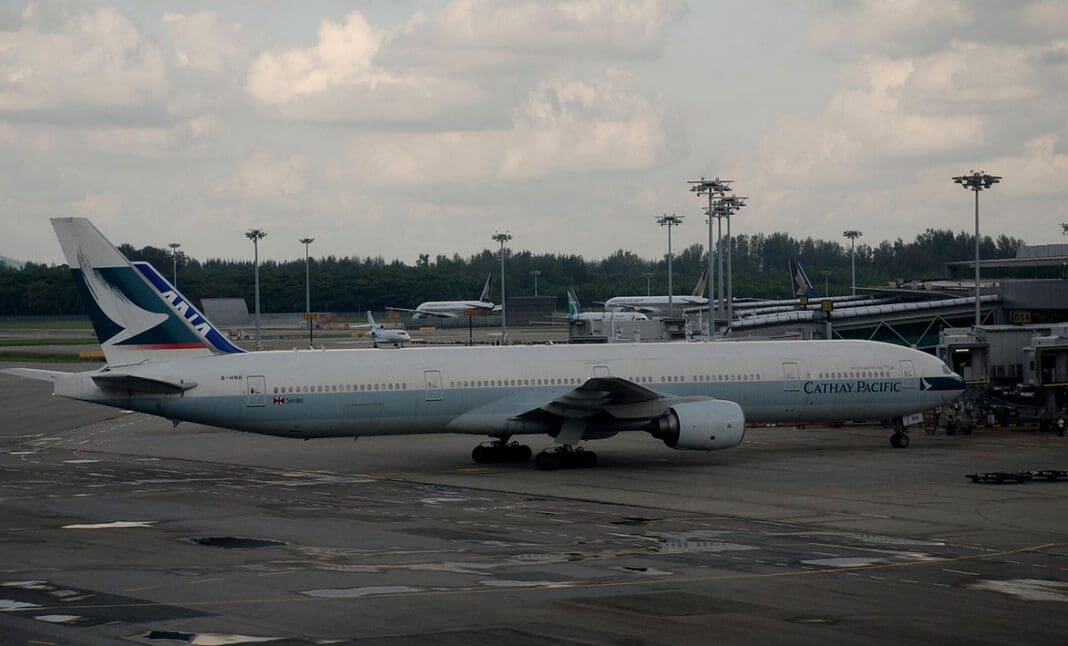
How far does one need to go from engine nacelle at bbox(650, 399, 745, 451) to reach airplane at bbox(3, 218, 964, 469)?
1.6 inches

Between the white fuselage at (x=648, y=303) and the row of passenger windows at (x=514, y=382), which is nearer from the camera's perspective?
the row of passenger windows at (x=514, y=382)

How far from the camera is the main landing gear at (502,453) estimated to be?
41969 mm

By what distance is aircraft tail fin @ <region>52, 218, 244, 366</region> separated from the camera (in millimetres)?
37906

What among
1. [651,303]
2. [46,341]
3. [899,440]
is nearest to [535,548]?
[899,440]

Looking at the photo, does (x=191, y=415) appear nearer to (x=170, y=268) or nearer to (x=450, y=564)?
(x=450, y=564)

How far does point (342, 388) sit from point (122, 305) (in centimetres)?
676

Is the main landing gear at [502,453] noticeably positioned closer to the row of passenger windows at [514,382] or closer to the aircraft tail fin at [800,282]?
the row of passenger windows at [514,382]

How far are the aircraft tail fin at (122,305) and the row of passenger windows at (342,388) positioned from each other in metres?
2.69

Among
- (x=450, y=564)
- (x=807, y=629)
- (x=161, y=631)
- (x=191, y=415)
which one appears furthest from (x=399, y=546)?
(x=191, y=415)

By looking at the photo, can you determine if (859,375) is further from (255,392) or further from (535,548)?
(535,548)

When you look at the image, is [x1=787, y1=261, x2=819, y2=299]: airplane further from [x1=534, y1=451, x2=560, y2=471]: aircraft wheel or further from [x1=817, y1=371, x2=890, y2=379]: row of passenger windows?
[x1=534, y1=451, x2=560, y2=471]: aircraft wheel

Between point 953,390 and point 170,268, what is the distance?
16875 cm

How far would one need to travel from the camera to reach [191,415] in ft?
126

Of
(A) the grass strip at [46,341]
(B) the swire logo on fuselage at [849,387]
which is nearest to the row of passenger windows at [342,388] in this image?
(B) the swire logo on fuselage at [849,387]
